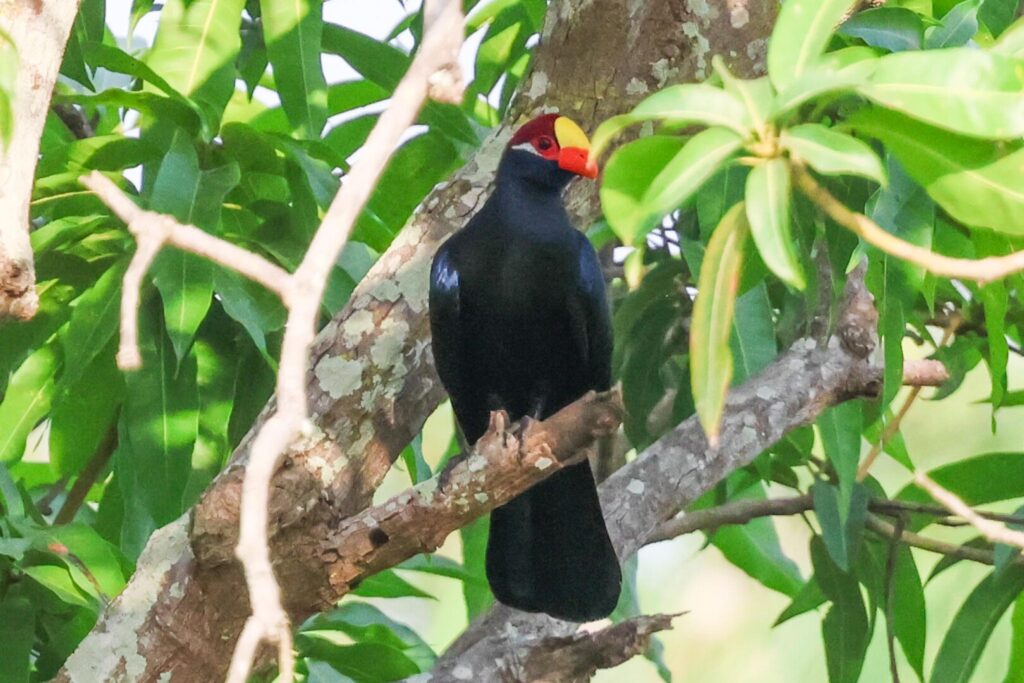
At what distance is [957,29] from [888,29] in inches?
3.9

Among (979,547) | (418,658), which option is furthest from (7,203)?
(979,547)

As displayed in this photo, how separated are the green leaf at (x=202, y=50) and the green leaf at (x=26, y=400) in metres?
0.64

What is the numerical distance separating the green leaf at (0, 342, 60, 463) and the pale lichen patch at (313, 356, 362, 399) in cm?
75

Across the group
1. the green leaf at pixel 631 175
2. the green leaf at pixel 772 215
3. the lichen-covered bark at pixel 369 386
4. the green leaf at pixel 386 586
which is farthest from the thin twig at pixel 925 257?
the green leaf at pixel 386 586

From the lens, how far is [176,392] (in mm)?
2748

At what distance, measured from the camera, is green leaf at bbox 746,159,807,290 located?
112cm

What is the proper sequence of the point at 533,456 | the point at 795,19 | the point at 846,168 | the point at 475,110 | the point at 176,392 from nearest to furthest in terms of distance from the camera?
the point at 846,168
the point at 795,19
the point at 533,456
the point at 176,392
the point at 475,110

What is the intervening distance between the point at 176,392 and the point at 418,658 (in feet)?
2.84

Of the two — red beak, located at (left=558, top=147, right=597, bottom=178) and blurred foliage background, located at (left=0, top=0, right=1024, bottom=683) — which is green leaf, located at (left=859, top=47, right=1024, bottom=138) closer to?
blurred foliage background, located at (left=0, top=0, right=1024, bottom=683)

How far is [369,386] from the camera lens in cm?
243

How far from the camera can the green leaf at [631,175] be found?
1243mm

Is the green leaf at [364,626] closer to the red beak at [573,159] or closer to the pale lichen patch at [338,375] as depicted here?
the pale lichen patch at [338,375]

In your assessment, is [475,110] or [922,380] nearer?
[922,380]

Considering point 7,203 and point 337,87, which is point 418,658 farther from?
point 7,203
